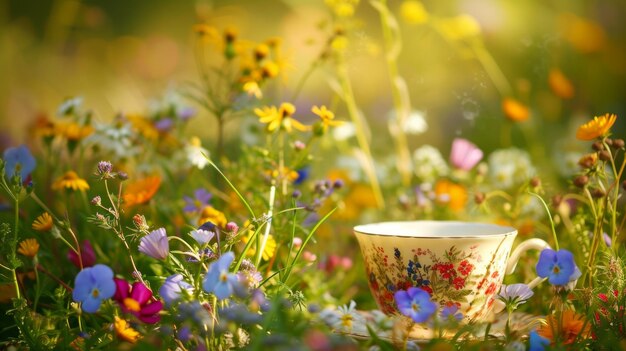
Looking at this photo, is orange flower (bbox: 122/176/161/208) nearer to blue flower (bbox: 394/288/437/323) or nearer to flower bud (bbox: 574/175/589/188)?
blue flower (bbox: 394/288/437/323)

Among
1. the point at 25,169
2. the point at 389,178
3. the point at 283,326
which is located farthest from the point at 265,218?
the point at 389,178

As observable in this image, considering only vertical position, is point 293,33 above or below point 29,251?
above

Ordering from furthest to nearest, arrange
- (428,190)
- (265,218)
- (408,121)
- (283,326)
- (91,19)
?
1. (91,19)
2. (408,121)
3. (428,190)
4. (265,218)
5. (283,326)

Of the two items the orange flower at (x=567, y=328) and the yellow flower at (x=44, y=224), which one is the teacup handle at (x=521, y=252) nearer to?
the orange flower at (x=567, y=328)

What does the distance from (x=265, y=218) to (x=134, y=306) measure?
0.16 m

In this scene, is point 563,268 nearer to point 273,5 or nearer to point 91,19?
point 273,5

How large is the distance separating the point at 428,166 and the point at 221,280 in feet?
2.38

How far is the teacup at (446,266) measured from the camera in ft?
2.38

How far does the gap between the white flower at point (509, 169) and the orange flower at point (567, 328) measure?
475mm

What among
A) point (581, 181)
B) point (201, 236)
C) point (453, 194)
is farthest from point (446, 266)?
point (453, 194)

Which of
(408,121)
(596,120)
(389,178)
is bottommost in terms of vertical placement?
(389,178)

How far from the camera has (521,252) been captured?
785 millimetres

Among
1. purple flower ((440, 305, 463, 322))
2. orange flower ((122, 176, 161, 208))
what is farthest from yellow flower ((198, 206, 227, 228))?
purple flower ((440, 305, 463, 322))

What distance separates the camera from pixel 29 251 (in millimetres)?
691
